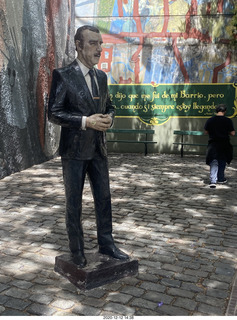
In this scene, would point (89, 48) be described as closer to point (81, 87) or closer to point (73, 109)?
point (81, 87)

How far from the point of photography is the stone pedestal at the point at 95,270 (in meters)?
4.04

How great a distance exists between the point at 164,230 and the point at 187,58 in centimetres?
834

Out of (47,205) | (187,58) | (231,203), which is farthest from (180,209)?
(187,58)

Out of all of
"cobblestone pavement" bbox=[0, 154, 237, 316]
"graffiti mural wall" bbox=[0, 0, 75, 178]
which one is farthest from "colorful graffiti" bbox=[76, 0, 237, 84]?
"cobblestone pavement" bbox=[0, 154, 237, 316]

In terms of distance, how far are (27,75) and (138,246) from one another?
626 centimetres

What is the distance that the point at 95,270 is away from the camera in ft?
13.3

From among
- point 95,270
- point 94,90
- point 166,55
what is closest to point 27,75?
point 166,55

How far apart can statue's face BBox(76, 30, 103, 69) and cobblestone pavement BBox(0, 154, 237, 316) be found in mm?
2176

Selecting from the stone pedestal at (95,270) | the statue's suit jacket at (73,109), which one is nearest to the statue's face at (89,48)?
the statue's suit jacket at (73,109)

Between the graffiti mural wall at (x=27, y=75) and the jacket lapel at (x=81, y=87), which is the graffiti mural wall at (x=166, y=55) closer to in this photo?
the graffiti mural wall at (x=27, y=75)

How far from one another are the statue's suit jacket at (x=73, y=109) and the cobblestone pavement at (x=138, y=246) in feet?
4.38

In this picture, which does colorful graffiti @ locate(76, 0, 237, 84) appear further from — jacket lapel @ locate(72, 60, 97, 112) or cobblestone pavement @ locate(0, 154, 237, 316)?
jacket lapel @ locate(72, 60, 97, 112)

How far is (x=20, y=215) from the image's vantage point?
21.4ft

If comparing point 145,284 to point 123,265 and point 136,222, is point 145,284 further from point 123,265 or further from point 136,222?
point 136,222
